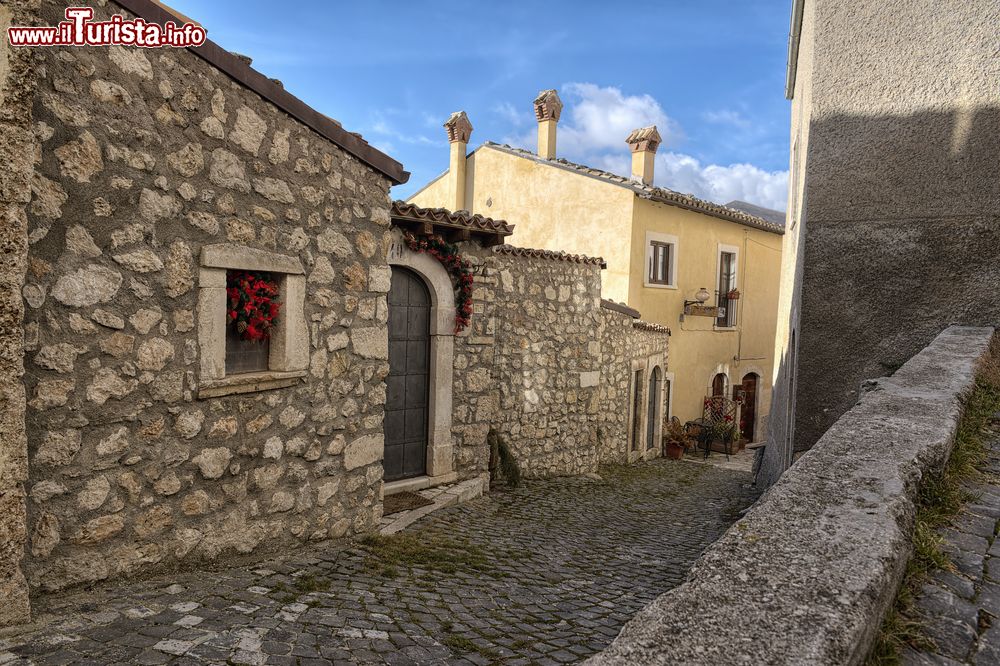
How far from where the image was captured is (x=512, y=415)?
26.6 ft

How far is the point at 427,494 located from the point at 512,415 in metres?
1.96

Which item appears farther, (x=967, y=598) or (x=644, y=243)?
(x=644, y=243)

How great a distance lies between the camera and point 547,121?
15.2 metres

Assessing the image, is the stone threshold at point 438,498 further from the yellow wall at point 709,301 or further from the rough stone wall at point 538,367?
the yellow wall at point 709,301

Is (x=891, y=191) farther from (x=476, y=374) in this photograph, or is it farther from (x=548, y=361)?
(x=548, y=361)

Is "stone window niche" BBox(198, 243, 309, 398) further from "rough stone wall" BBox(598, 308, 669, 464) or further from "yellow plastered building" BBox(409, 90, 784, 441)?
"yellow plastered building" BBox(409, 90, 784, 441)

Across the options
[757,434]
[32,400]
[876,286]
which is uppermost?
[876,286]

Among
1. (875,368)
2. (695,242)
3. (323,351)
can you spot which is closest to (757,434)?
(695,242)

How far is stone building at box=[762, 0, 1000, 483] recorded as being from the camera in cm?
479

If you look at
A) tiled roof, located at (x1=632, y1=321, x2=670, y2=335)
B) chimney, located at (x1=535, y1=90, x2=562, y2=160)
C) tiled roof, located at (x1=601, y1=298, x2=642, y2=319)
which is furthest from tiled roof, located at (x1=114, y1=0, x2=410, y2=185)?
chimney, located at (x1=535, y1=90, x2=562, y2=160)

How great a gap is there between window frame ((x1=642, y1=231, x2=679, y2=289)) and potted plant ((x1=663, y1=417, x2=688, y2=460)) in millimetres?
3063

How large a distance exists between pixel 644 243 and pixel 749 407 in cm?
695

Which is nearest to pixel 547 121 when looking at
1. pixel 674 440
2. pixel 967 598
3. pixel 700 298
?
pixel 700 298

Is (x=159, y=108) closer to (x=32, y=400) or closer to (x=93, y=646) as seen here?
(x=32, y=400)
